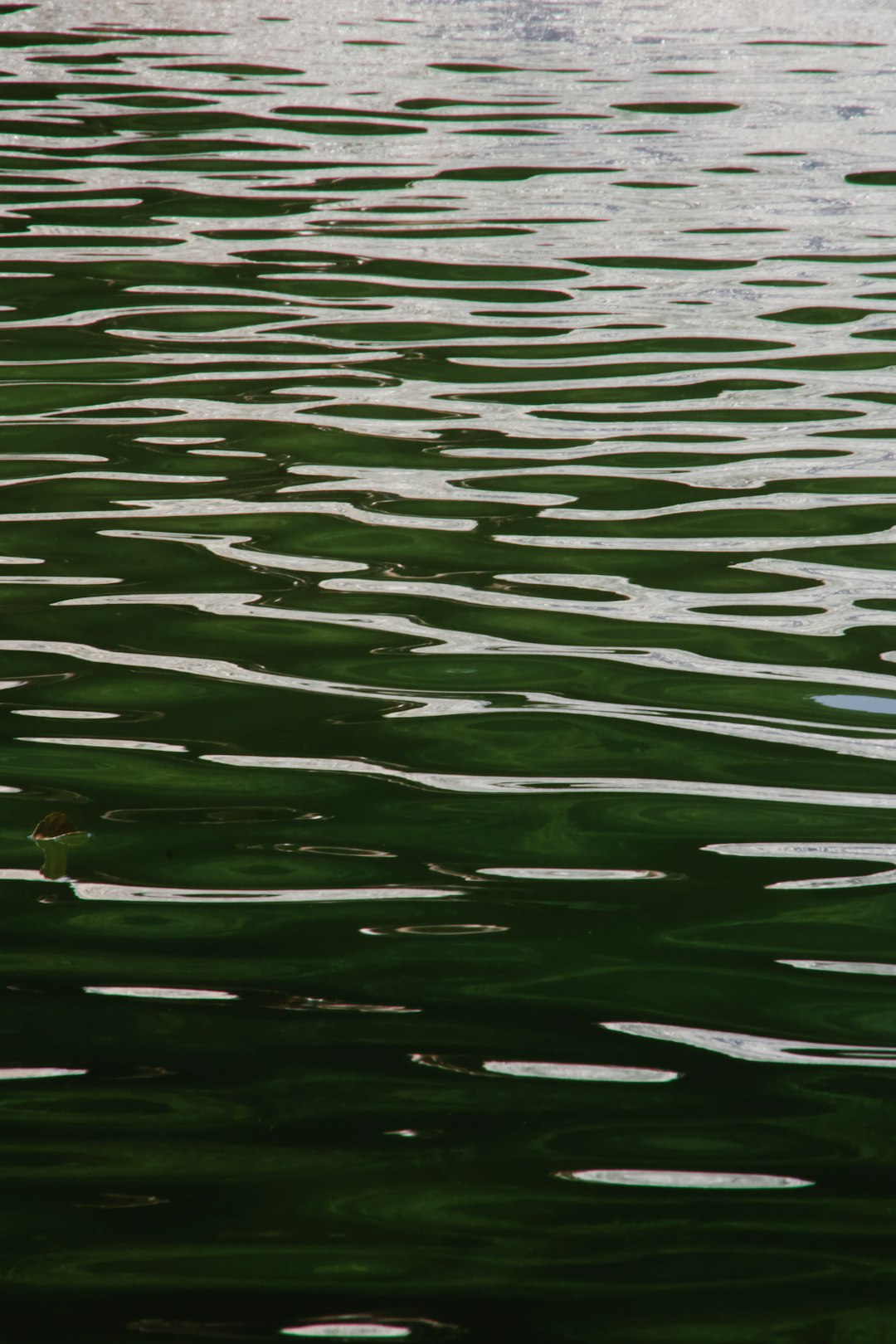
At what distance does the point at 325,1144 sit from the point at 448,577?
151 centimetres

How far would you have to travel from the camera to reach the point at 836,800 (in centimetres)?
223

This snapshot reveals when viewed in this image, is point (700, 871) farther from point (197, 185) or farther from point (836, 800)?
point (197, 185)

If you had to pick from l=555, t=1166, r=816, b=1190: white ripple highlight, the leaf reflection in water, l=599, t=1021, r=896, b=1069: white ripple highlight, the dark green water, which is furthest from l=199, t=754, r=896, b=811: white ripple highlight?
l=555, t=1166, r=816, b=1190: white ripple highlight

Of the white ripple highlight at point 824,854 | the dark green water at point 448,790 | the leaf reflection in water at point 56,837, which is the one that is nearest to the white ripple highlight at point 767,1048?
the dark green water at point 448,790

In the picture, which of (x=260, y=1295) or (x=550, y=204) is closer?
(x=260, y=1295)

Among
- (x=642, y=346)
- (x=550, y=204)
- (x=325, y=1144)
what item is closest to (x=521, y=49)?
(x=550, y=204)

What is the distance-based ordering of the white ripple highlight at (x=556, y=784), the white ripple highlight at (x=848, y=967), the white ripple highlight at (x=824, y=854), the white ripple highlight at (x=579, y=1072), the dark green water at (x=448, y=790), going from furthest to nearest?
the white ripple highlight at (x=556, y=784), the white ripple highlight at (x=824, y=854), the white ripple highlight at (x=848, y=967), the white ripple highlight at (x=579, y=1072), the dark green water at (x=448, y=790)

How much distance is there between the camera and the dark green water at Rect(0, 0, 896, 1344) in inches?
59.8

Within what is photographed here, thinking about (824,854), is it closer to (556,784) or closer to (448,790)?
(556,784)

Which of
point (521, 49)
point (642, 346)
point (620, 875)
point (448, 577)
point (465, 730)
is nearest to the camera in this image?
point (620, 875)

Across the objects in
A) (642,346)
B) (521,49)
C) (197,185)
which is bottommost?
(642,346)

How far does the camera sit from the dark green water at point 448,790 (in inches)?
59.8

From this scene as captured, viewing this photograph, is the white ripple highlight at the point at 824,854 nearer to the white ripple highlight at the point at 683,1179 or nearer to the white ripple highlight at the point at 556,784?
the white ripple highlight at the point at 556,784

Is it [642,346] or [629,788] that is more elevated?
[642,346]
